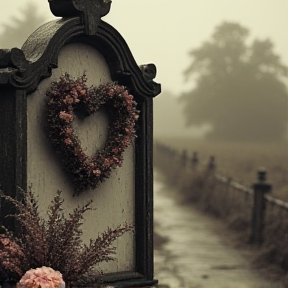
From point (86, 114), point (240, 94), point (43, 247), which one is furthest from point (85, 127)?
point (240, 94)

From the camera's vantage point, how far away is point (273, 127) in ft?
236

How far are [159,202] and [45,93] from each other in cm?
1376

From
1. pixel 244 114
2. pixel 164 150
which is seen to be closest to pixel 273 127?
pixel 244 114

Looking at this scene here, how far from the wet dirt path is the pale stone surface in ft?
9.06

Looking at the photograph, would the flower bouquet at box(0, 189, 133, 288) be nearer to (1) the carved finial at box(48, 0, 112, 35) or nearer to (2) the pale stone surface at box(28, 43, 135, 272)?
(2) the pale stone surface at box(28, 43, 135, 272)

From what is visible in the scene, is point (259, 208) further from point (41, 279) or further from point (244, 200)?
point (41, 279)

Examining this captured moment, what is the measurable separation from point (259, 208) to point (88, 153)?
7.71 metres

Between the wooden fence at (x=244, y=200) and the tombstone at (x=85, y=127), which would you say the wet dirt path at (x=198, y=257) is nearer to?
the wooden fence at (x=244, y=200)

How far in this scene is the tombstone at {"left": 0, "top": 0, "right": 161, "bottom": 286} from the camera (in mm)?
5945

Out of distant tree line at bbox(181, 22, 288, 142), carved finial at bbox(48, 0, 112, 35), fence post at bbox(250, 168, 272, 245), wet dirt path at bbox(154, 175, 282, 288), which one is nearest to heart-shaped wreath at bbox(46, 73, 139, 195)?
carved finial at bbox(48, 0, 112, 35)

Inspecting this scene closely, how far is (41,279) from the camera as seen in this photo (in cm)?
545

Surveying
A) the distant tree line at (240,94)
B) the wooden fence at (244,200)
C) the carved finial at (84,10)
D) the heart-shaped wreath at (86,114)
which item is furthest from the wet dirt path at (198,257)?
the distant tree line at (240,94)

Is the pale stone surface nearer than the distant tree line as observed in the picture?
Yes

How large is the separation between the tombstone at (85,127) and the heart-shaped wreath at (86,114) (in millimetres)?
61
